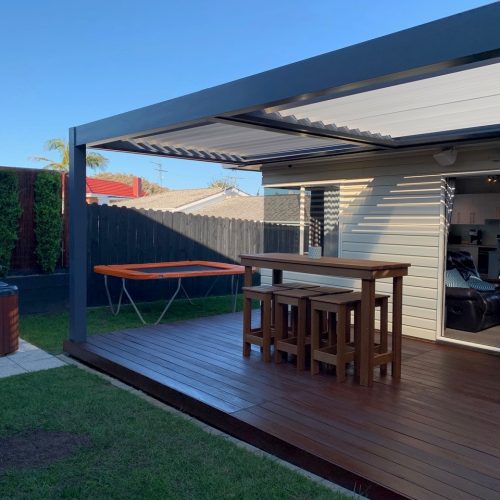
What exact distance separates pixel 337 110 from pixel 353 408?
2.20 meters

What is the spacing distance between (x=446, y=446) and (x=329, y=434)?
2.21ft

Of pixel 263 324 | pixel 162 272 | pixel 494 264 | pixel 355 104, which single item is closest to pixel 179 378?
pixel 263 324

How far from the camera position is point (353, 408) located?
3.62m

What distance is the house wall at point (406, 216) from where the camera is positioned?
5754 mm

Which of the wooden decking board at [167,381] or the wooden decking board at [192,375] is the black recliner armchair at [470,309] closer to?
the wooden decking board at [192,375]

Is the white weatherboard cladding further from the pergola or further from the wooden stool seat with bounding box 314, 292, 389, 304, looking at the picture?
the wooden stool seat with bounding box 314, 292, 389, 304

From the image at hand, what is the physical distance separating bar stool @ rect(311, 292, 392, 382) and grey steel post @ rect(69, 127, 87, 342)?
2.60 meters

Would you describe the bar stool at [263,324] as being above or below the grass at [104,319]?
above

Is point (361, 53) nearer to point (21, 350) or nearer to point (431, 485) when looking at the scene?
point (431, 485)

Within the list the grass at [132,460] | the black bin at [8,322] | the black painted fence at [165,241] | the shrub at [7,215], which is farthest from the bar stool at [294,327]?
the shrub at [7,215]

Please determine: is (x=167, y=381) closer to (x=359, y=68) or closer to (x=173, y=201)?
(x=359, y=68)

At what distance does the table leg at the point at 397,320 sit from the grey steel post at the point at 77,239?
3.21m

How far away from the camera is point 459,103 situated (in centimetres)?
377

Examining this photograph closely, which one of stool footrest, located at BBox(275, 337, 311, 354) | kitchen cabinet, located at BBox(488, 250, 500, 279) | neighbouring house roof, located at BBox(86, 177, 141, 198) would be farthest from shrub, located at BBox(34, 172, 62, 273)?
neighbouring house roof, located at BBox(86, 177, 141, 198)
